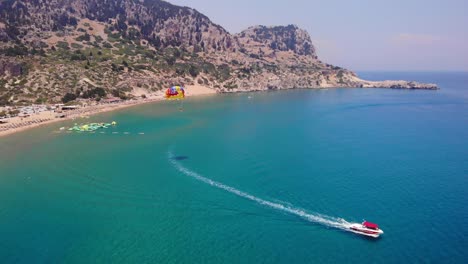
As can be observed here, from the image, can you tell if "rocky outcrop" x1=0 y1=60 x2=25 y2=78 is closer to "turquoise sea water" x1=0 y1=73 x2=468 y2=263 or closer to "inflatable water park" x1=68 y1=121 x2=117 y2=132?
"inflatable water park" x1=68 y1=121 x2=117 y2=132

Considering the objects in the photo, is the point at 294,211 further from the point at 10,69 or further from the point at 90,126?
the point at 10,69

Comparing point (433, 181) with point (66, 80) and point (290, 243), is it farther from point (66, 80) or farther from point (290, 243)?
point (66, 80)

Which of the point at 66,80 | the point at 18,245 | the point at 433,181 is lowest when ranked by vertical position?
the point at 18,245

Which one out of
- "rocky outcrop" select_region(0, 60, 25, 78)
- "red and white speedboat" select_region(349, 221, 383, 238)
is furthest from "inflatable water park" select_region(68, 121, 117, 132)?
"red and white speedboat" select_region(349, 221, 383, 238)

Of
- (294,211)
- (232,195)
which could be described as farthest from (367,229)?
(232,195)

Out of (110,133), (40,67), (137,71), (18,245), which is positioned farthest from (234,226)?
(137,71)

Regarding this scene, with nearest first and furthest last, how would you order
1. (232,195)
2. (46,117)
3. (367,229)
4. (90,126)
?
(367,229) < (232,195) < (90,126) < (46,117)
